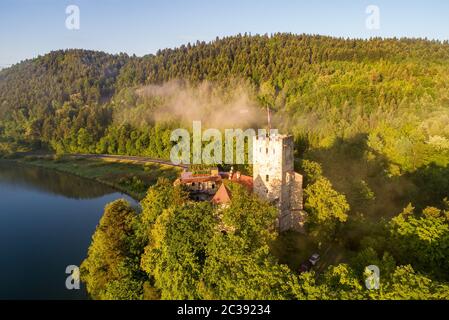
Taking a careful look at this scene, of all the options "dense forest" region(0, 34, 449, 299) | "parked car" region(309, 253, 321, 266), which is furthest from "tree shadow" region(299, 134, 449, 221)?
"parked car" region(309, 253, 321, 266)

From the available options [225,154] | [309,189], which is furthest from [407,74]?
[309,189]

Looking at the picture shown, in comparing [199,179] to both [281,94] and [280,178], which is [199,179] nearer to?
[280,178]

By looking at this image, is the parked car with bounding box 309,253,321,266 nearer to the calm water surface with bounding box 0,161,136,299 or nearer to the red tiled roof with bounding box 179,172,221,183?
the red tiled roof with bounding box 179,172,221,183

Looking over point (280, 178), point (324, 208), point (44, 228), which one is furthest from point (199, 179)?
point (44, 228)

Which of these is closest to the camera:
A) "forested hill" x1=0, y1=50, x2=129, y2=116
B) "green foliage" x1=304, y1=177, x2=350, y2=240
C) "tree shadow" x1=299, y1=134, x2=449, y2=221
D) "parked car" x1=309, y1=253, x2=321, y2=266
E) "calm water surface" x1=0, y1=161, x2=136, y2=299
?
"parked car" x1=309, y1=253, x2=321, y2=266

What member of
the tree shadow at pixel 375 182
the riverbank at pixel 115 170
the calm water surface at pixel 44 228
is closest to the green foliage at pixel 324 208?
the tree shadow at pixel 375 182

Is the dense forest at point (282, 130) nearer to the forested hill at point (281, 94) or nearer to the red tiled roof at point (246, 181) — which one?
the forested hill at point (281, 94)
